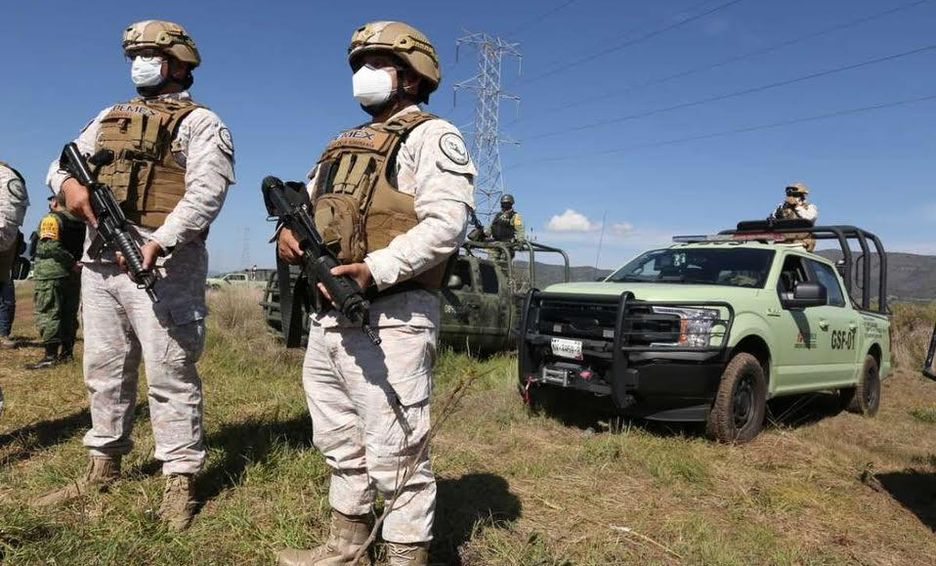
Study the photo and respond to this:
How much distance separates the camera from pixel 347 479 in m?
2.44

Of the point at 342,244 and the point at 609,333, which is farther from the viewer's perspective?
the point at 609,333

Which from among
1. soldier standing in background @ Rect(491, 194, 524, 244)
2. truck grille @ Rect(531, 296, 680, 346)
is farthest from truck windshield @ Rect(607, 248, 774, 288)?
soldier standing in background @ Rect(491, 194, 524, 244)

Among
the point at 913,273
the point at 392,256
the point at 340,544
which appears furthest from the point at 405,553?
the point at 913,273

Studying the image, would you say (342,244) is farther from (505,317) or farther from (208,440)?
(505,317)

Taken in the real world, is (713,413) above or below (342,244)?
below

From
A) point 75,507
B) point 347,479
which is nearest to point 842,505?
point 347,479

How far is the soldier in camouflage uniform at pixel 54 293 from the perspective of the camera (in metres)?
6.52

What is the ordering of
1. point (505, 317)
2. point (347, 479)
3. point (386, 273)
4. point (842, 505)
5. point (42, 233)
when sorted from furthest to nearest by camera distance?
point (505, 317) < point (42, 233) < point (842, 505) < point (347, 479) < point (386, 273)

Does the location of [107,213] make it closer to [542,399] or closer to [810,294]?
[542,399]

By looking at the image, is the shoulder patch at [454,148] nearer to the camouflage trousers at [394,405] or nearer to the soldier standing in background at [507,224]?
the camouflage trousers at [394,405]

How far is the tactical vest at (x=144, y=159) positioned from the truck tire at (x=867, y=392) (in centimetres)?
641

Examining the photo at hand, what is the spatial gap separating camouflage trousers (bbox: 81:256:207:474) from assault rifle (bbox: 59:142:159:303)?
0.15 m

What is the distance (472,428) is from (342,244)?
2801mm

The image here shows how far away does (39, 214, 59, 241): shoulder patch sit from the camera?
6523mm
